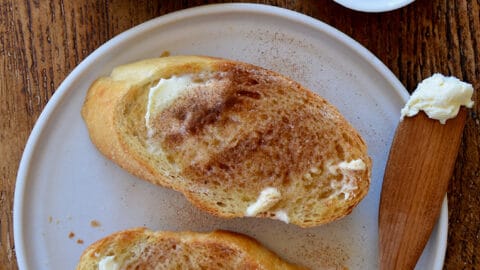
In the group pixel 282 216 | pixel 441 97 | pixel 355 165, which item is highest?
pixel 441 97

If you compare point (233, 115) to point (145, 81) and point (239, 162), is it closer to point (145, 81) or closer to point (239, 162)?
point (239, 162)

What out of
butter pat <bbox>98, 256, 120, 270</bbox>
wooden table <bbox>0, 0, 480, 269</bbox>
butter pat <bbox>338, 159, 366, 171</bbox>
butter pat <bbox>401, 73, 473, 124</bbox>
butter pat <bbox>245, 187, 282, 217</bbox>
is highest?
wooden table <bbox>0, 0, 480, 269</bbox>

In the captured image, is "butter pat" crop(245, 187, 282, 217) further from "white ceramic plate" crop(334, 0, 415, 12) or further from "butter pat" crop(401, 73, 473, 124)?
"white ceramic plate" crop(334, 0, 415, 12)

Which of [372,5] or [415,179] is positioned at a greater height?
[372,5]

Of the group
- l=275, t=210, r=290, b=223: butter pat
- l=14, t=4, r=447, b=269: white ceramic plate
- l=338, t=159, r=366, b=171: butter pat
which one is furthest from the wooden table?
l=275, t=210, r=290, b=223: butter pat

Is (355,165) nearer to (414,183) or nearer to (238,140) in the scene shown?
(414,183)

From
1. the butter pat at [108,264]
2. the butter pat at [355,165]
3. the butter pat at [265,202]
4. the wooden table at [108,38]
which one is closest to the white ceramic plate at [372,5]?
the wooden table at [108,38]

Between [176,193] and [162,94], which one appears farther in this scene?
[176,193]

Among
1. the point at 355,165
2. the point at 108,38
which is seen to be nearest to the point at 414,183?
the point at 355,165
